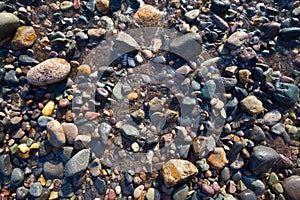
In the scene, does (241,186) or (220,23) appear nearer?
(241,186)

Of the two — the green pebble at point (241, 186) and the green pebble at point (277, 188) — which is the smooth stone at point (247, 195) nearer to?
the green pebble at point (241, 186)

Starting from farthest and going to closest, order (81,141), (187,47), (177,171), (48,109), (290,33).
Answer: (290,33) → (187,47) → (48,109) → (81,141) → (177,171)

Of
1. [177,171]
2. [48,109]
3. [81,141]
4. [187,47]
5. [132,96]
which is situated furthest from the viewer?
[187,47]

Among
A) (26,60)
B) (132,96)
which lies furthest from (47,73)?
(132,96)

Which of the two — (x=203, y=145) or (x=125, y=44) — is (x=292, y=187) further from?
(x=125, y=44)

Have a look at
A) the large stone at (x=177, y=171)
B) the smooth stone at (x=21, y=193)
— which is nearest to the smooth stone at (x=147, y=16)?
the large stone at (x=177, y=171)

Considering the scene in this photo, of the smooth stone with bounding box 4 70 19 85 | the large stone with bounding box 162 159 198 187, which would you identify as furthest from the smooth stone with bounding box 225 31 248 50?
the smooth stone with bounding box 4 70 19 85
